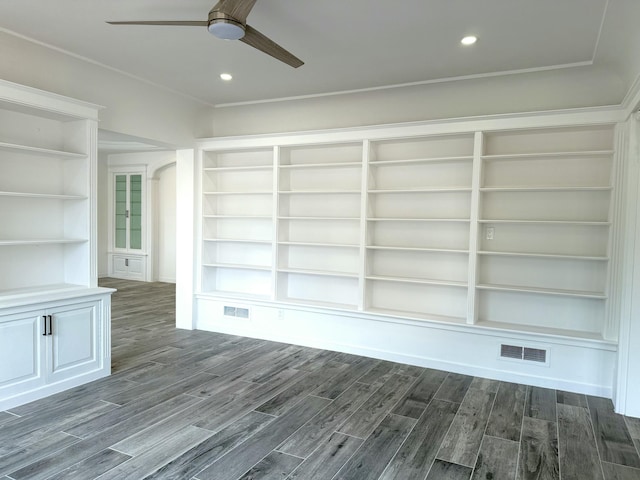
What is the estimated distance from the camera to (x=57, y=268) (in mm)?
3904

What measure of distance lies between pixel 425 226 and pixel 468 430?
6.93 ft

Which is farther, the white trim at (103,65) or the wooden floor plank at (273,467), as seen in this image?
the white trim at (103,65)

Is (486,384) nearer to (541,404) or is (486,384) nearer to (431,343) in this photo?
(541,404)

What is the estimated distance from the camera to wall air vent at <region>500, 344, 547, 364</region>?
3809 mm

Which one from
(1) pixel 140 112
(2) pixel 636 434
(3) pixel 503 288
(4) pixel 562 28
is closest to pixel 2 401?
(1) pixel 140 112

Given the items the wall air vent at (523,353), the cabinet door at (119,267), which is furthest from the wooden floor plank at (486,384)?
the cabinet door at (119,267)

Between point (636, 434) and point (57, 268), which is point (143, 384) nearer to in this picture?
point (57, 268)

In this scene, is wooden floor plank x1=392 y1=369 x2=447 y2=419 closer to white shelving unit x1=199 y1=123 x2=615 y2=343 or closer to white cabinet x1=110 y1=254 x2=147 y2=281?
white shelving unit x1=199 y1=123 x2=615 y2=343

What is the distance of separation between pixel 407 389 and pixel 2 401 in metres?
3.11

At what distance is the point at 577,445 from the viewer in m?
2.80

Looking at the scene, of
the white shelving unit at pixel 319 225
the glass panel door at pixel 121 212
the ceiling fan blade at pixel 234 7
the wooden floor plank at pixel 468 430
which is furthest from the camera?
the glass panel door at pixel 121 212

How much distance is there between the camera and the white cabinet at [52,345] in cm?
313

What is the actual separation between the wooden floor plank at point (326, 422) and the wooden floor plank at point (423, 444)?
1.62 feet

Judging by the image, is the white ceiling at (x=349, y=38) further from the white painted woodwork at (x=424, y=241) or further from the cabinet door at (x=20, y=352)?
the cabinet door at (x=20, y=352)
